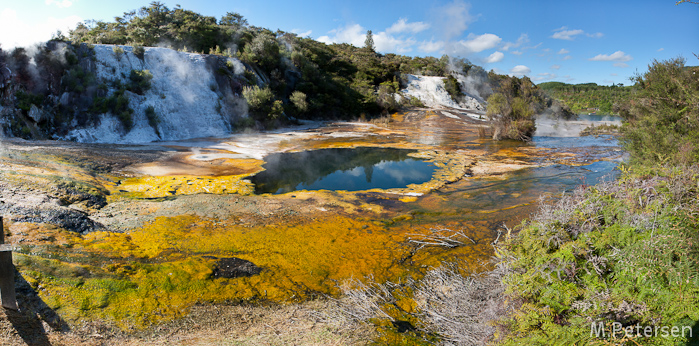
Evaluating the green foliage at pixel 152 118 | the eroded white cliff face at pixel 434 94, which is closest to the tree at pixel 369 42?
the eroded white cliff face at pixel 434 94

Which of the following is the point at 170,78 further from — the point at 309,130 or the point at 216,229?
the point at 216,229

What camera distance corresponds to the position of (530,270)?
298cm

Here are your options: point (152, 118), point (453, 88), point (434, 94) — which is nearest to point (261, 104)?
point (152, 118)

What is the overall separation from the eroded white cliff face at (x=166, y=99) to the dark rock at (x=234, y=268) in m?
14.5

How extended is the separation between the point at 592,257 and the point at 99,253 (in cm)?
625

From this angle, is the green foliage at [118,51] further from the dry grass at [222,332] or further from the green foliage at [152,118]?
the dry grass at [222,332]

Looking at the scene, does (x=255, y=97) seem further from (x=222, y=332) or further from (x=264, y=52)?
(x=222, y=332)

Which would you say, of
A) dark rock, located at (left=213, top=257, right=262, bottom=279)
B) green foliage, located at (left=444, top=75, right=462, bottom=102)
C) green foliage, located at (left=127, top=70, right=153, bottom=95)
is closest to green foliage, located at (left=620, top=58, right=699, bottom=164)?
dark rock, located at (left=213, top=257, right=262, bottom=279)

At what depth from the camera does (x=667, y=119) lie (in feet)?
28.5

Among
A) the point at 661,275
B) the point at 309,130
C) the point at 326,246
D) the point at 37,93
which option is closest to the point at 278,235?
the point at 326,246

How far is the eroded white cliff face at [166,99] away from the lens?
1691 cm

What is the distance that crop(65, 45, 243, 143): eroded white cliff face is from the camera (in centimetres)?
1691

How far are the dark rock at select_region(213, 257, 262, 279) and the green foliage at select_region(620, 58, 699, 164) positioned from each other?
8.73 meters

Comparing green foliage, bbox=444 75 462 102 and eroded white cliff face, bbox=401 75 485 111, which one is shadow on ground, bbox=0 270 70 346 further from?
green foliage, bbox=444 75 462 102
